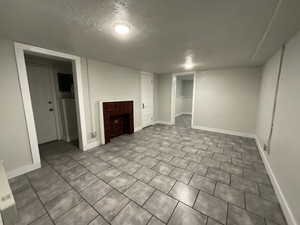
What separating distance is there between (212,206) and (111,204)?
123cm

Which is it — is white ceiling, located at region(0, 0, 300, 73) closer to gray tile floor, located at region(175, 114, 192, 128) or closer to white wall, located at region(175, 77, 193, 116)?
gray tile floor, located at region(175, 114, 192, 128)

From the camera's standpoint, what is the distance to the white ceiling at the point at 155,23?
1.11 m

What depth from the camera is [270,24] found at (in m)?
1.39

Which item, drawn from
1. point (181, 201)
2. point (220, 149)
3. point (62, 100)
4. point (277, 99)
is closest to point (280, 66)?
point (277, 99)

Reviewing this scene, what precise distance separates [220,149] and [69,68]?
15.4 ft

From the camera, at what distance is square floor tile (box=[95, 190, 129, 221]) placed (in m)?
1.37

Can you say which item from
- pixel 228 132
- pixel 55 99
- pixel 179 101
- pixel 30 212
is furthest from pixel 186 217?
pixel 179 101

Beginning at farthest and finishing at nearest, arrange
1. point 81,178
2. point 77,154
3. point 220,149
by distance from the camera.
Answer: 1. point 220,149
2. point 77,154
3. point 81,178

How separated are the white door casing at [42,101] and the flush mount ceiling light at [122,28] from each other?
9.15ft

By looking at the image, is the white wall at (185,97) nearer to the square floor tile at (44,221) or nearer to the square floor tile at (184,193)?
the square floor tile at (184,193)

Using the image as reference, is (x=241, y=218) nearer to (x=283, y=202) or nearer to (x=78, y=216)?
(x=283, y=202)

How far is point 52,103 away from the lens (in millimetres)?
3348

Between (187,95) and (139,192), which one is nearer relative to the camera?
(139,192)

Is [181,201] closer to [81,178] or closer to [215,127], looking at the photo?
[81,178]
